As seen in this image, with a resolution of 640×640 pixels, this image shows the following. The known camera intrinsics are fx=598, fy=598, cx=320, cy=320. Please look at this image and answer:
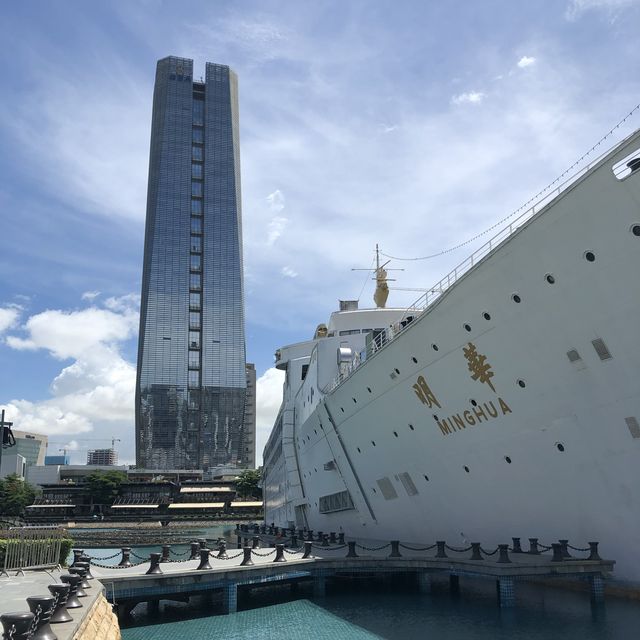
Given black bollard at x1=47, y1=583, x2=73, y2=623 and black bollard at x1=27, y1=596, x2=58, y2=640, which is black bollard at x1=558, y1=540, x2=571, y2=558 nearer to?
black bollard at x1=47, y1=583, x2=73, y2=623

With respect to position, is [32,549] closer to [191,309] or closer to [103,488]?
[103,488]

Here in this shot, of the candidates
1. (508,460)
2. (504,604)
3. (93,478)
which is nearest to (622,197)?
(508,460)

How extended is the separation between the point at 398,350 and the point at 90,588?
8103 millimetres

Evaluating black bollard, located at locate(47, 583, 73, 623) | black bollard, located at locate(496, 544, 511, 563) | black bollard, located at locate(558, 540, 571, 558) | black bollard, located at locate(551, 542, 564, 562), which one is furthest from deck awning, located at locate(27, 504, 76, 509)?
black bollard, located at locate(558, 540, 571, 558)

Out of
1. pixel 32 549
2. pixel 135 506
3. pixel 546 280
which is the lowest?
pixel 32 549

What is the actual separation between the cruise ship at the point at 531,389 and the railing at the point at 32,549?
857cm

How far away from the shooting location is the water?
10.8m

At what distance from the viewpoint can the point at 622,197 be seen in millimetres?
9289

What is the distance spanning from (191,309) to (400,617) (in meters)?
104

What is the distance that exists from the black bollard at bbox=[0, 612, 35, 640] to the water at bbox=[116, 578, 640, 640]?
7128 millimetres

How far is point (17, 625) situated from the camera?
5688mm

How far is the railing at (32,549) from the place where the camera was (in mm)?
13266

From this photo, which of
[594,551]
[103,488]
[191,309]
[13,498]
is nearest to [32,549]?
[594,551]

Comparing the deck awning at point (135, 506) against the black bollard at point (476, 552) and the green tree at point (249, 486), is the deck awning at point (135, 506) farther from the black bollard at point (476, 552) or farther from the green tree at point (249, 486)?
the black bollard at point (476, 552)
